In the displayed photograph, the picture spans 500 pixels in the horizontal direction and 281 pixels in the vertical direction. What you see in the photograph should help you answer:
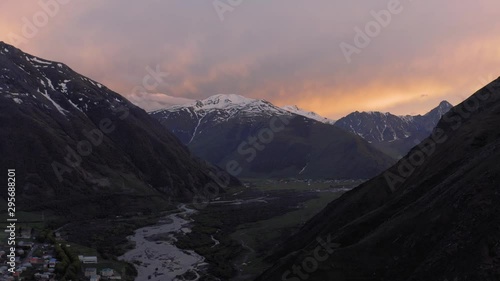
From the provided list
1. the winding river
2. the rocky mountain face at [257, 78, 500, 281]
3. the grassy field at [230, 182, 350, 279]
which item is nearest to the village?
the winding river

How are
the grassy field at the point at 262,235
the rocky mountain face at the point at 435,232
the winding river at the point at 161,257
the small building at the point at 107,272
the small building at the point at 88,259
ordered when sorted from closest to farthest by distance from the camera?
the rocky mountain face at the point at 435,232
the small building at the point at 107,272
the winding river at the point at 161,257
the small building at the point at 88,259
the grassy field at the point at 262,235

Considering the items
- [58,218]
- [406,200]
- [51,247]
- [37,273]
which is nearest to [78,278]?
[37,273]

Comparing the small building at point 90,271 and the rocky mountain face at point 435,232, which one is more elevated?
the small building at point 90,271

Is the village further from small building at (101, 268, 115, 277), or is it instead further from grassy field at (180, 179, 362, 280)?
grassy field at (180, 179, 362, 280)

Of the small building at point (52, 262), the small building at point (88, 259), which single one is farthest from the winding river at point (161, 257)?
the small building at point (52, 262)

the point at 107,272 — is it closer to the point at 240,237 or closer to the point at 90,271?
the point at 90,271

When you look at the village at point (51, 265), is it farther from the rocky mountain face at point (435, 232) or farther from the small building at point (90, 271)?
the rocky mountain face at point (435, 232)

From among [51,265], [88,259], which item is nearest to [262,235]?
[88,259]
